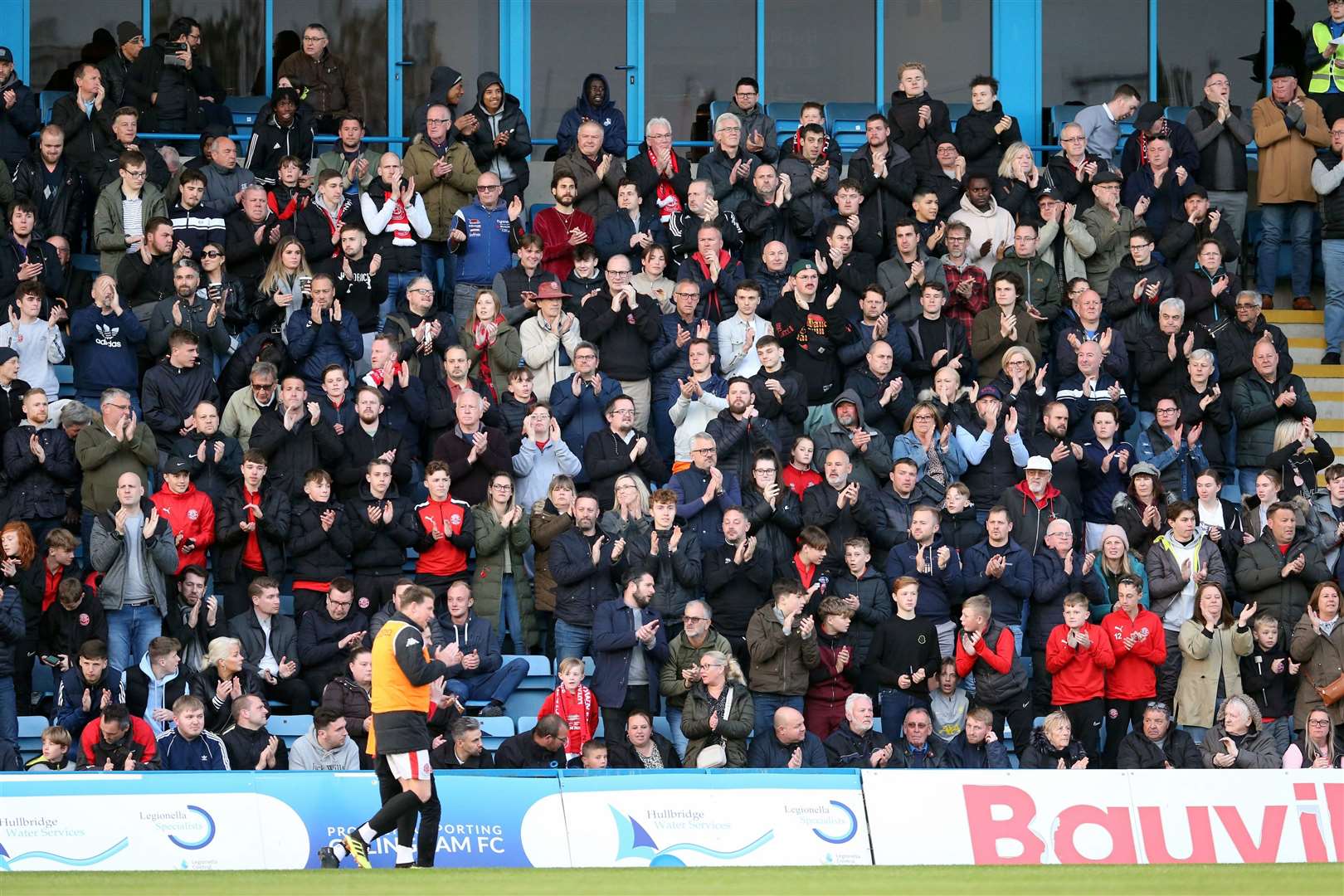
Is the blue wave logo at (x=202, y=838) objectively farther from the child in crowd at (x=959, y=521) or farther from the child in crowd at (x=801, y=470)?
the child in crowd at (x=959, y=521)

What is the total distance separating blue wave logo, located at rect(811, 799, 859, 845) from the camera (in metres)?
11.6

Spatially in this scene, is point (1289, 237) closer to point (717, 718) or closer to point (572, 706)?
point (717, 718)

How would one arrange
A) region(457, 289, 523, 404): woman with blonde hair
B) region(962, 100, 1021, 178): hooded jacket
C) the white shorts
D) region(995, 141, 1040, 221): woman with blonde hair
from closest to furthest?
the white shorts, region(457, 289, 523, 404): woman with blonde hair, region(995, 141, 1040, 221): woman with blonde hair, region(962, 100, 1021, 178): hooded jacket

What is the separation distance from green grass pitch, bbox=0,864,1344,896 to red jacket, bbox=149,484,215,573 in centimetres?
374

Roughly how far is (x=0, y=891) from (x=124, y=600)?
435cm

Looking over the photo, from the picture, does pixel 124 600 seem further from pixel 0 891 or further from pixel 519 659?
pixel 0 891

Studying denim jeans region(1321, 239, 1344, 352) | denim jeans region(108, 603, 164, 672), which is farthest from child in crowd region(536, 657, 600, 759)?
denim jeans region(1321, 239, 1344, 352)

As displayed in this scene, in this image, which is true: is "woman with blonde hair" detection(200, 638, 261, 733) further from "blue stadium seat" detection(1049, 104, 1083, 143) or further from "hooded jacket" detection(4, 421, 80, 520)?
"blue stadium seat" detection(1049, 104, 1083, 143)

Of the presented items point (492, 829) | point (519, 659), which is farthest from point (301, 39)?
point (492, 829)

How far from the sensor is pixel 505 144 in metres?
16.8

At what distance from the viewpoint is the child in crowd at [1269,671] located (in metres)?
14.1

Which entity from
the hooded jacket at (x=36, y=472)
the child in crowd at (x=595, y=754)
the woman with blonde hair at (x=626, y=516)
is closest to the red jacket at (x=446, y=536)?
the woman with blonde hair at (x=626, y=516)

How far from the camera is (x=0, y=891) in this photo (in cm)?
940

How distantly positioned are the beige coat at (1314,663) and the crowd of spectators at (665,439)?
3 centimetres
